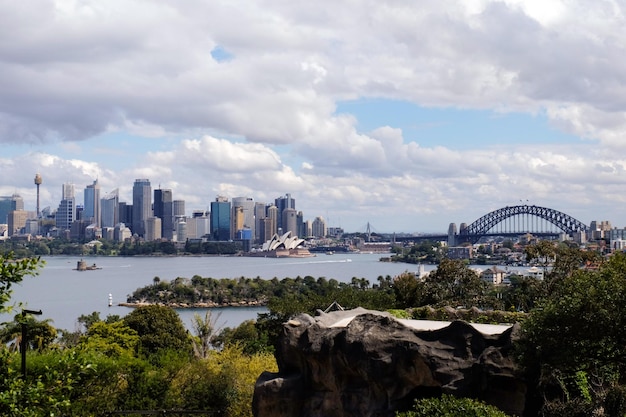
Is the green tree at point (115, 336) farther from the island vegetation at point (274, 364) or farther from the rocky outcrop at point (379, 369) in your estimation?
the rocky outcrop at point (379, 369)

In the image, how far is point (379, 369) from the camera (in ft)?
37.5

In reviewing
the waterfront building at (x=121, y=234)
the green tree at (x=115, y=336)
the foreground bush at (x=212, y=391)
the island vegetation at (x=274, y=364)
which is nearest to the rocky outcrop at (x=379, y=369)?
the island vegetation at (x=274, y=364)

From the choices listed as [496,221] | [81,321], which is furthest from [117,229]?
[81,321]

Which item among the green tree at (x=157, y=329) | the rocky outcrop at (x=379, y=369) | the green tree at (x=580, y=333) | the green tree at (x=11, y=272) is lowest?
the green tree at (x=157, y=329)

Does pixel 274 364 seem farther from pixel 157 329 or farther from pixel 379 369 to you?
pixel 157 329

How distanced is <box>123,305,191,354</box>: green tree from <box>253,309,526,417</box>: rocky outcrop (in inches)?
546

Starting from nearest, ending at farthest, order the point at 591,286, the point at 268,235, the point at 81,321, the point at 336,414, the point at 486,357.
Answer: the point at 591,286 → the point at 486,357 → the point at 336,414 → the point at 81,321 → the point at 268,235

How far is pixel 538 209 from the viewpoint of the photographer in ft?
401

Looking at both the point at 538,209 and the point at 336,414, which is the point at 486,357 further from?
the point at 538,209

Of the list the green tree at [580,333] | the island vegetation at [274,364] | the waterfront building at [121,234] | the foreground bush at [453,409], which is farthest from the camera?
the waterfront building at [121,234]

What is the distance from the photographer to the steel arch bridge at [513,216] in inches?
4811

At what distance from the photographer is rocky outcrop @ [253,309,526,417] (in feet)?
35.7

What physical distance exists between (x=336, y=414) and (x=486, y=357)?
2547mm

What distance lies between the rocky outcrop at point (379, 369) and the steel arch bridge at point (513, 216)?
114 m
